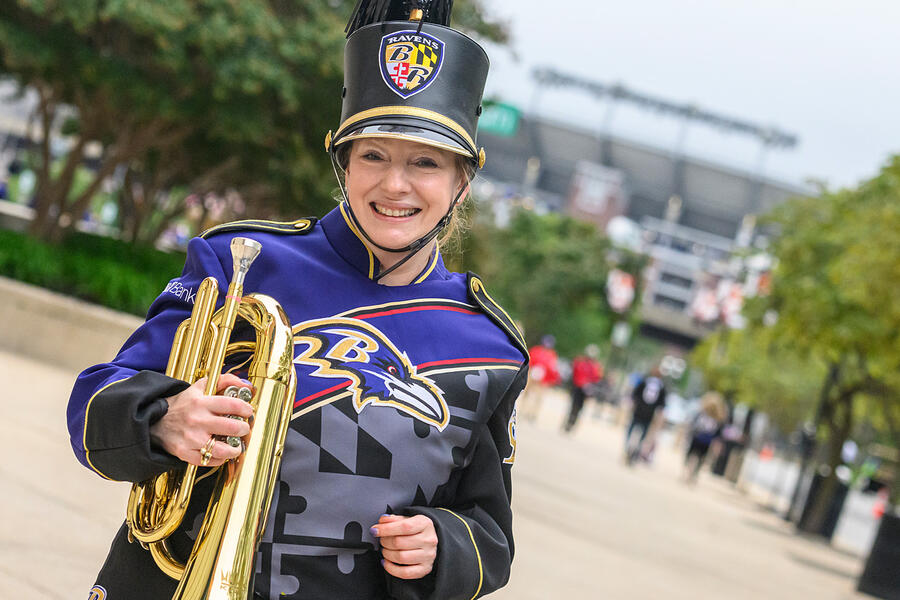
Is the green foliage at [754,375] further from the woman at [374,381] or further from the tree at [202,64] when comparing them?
the woman at [374,381]

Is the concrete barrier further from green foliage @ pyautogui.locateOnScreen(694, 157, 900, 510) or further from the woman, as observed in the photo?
the woman

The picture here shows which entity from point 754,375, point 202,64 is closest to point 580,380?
point 202,64

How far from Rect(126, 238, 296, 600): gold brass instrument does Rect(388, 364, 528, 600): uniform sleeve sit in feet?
1.10

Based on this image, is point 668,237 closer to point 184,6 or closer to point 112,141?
point 112,141

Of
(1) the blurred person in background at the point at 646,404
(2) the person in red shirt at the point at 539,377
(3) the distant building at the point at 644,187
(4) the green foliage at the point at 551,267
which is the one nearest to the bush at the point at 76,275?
(1) the blurred person in background at the point at 646,404

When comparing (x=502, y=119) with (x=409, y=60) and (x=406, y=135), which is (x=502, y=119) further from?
(x=406, y=135)

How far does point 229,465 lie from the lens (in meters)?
1.77

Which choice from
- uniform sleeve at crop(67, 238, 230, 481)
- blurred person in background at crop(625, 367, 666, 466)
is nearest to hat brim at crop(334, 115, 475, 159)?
uniform sleeve at crop(67, 238, 230, 481)

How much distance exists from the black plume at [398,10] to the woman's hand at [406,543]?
0.98 meters

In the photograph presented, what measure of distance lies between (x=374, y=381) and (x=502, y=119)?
12786mm

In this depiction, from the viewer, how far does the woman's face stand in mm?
2037

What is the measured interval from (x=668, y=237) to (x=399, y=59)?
385 feet

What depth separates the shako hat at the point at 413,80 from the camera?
201 cm

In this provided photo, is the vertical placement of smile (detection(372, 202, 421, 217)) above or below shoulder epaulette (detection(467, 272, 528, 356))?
above
